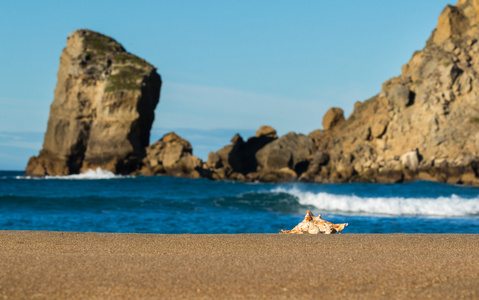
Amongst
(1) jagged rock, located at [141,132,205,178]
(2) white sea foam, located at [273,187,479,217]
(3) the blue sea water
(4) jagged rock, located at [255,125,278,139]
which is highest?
(4) jagged rock, located at [255,125,278,139]

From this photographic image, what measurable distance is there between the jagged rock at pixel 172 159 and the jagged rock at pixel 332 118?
17641 millimetres

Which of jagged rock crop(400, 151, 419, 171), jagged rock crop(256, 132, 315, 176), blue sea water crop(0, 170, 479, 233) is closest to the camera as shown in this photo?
blue sea water crop(0, 170, 479, 233)

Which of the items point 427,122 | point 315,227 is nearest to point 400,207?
point 315,227

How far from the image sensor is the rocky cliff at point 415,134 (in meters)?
47.7

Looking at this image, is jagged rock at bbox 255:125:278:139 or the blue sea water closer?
the blue sea water

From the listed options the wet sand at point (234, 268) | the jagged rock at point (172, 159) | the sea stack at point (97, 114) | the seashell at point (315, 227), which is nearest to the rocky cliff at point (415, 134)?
the jagged rock at point (172, 159)

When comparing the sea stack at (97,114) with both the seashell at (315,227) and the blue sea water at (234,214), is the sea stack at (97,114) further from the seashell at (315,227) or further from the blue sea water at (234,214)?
the seashell at (315,227)

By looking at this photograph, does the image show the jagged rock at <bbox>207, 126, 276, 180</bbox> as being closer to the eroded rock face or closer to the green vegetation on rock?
the eroded rock face

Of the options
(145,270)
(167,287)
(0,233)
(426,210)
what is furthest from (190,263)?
(426,210)

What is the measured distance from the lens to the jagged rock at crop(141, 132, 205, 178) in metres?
54.7

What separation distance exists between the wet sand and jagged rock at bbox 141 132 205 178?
48.1 meters

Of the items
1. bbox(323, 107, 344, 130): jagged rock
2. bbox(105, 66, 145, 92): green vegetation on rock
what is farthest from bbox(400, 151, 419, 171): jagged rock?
bbox(105, 66, 145, 92): green vegetation on rock

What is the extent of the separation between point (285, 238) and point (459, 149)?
45.1 m

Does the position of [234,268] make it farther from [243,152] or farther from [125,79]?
[243,152]
